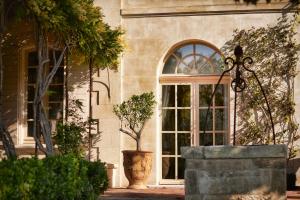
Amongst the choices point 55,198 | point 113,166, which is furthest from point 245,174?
point 113,166

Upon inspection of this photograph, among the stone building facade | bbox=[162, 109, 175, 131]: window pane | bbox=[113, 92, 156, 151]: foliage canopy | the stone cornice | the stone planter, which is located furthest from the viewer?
bbox=[162, 109, 175, 131]: window pane

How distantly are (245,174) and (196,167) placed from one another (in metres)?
0.57

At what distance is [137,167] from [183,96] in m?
1.94

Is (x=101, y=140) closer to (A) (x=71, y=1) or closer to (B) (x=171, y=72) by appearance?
(B) (x=171, y=72)

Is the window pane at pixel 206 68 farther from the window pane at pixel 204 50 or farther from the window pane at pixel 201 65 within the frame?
the window pane at pixel 204 50

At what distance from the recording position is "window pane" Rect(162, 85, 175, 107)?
40.2 feet

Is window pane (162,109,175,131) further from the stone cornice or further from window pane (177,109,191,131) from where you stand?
the stone cornice

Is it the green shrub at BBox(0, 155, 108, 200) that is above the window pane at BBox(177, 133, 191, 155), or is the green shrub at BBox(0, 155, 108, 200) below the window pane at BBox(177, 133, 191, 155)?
below

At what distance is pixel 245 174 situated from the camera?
6.76 meters

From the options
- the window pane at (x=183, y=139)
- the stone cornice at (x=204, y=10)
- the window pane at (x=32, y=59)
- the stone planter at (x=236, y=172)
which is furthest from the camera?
the window pane at (x=32, y=59)

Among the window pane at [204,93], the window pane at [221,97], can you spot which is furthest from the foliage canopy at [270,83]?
the window pane at [204,93]

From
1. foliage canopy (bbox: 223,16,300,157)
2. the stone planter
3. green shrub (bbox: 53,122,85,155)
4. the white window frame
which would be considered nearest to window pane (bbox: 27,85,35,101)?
the white window frame

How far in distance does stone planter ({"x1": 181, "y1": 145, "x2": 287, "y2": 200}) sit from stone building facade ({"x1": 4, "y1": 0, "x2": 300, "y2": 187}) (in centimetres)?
515

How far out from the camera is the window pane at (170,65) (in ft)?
40.3
